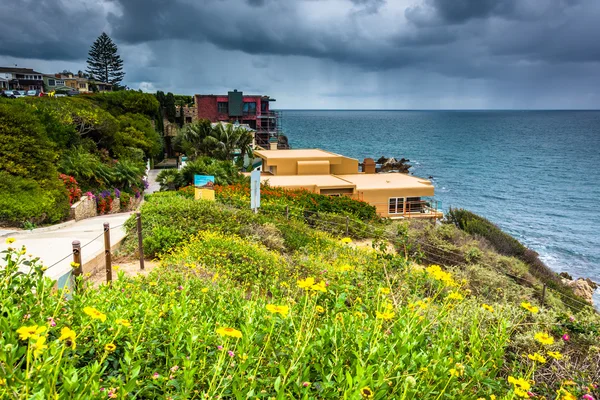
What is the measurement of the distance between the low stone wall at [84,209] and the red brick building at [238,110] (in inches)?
1825

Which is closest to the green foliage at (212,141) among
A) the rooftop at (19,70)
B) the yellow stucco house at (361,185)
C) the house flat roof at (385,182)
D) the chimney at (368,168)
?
the yellow stucco house at (361,185)

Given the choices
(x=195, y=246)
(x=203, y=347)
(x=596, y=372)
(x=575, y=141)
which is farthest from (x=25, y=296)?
(x=575, y=141)

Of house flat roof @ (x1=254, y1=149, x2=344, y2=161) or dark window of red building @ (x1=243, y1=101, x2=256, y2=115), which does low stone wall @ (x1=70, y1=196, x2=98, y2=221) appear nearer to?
house flat roof @ (x1=254, y1=149, x2=344, y2=161)

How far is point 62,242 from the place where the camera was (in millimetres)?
11070

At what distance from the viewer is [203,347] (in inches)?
118

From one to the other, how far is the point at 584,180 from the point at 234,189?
Result: 200ft

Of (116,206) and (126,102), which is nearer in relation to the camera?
(116,206)

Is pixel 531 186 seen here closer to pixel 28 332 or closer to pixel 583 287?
pixel 583 287

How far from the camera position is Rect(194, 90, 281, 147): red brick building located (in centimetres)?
6438

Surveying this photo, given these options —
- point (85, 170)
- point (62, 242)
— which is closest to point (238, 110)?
point (85, 170)

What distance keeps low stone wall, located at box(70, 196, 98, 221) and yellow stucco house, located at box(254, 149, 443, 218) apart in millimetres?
8597

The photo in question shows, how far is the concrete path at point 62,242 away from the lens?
921 centimetres

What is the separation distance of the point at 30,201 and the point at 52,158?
2975mm

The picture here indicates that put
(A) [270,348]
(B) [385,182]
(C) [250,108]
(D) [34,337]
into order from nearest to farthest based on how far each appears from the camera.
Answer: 1. (D) [34,337]
2. (A) [270,348]
3. (B) [385,182]
4. (C) [250,108]
